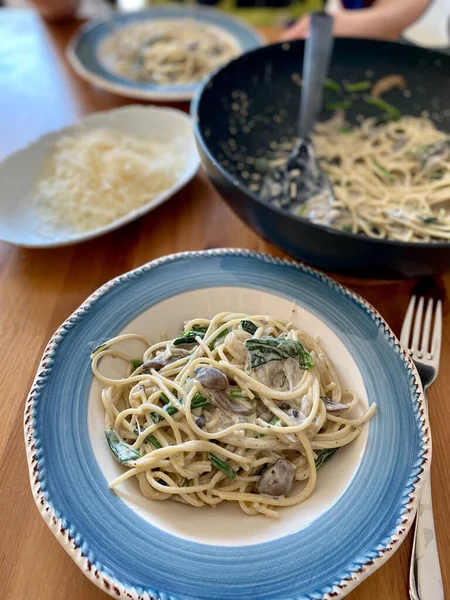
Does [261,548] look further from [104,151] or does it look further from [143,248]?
[104,151]

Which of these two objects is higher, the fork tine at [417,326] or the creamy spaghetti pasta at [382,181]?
the creamy spaghetti pasta at [382,181]

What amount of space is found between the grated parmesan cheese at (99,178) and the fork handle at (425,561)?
1.24m

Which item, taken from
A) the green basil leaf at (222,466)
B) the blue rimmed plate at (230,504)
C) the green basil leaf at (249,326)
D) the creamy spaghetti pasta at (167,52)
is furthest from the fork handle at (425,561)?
the creamy spaghetti pasta at (167,52)

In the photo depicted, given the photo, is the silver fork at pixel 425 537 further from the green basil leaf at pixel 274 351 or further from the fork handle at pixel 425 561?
the green basil leaf at pixel 274 351

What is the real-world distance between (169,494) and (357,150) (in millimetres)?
1480

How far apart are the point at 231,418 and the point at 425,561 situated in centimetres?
46

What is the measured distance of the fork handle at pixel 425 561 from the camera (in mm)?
909

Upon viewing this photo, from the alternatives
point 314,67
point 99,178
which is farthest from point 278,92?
point 99,178

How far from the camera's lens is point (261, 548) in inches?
34.4

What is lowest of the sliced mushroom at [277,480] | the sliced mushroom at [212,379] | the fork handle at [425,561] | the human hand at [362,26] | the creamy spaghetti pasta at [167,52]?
the fork handle at [425,561]

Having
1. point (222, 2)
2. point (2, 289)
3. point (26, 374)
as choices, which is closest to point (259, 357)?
point (26, 374)

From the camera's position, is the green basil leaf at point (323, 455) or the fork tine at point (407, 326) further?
the fork tine at point (407, 326)

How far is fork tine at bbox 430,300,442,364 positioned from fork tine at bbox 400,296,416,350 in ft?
0.21

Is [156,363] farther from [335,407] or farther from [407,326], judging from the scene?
[407,326]
